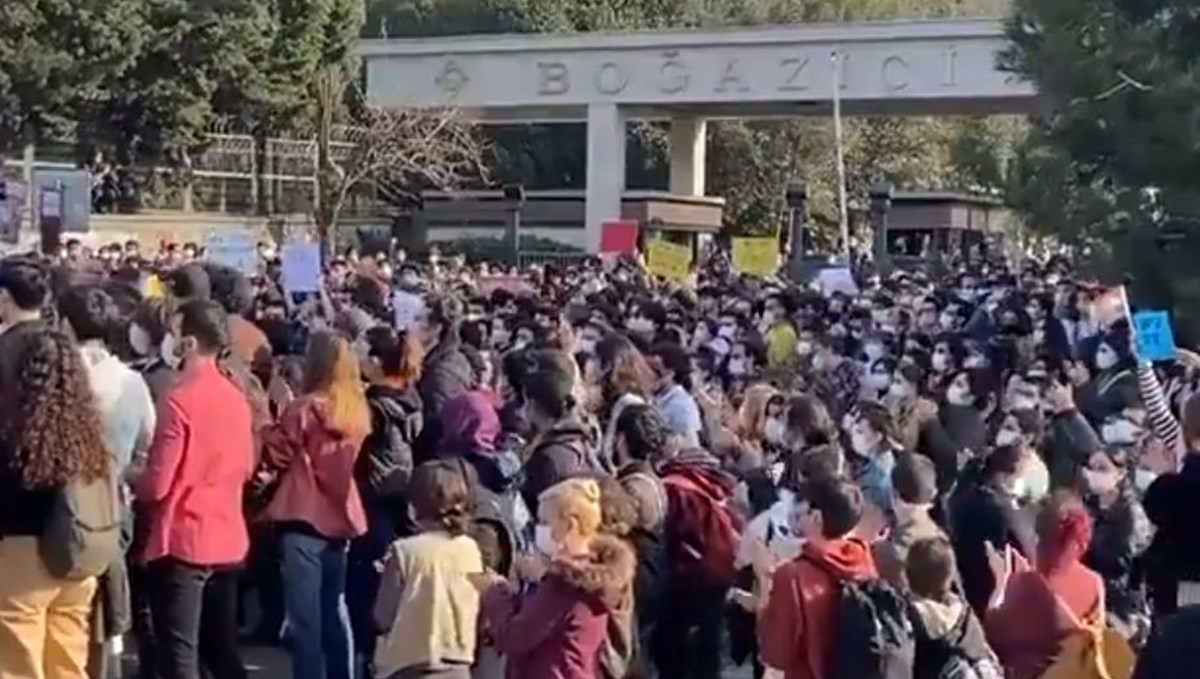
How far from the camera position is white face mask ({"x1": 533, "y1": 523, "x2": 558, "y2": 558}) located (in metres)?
6.54

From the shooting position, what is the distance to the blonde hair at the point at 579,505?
21.2ft

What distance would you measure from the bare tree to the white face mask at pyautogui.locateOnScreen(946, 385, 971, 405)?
35110 millimetres

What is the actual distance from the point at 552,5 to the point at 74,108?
18322 millimetres

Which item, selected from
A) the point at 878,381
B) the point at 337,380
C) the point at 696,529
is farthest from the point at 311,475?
the point at 878,381

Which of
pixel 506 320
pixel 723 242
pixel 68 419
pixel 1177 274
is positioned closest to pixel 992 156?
pixel 1177 274

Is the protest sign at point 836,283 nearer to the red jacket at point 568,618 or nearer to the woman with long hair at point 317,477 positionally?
the woman with long hair at point 317,477

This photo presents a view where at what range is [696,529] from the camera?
8.45 meters

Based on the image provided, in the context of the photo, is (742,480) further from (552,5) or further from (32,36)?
(552,5)

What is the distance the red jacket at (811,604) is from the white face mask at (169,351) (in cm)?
293

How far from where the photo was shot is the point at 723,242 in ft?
172

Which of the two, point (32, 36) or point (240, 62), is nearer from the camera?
point (32, 36)

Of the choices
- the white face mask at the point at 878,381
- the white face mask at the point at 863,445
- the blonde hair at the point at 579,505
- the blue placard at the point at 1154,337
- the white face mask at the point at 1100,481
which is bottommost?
the white face mask at the point at 878,381

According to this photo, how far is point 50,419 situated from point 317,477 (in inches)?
89.1

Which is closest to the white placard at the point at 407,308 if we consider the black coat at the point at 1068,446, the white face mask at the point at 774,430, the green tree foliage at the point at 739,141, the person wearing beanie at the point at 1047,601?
the white face mask at the point at 774,430
